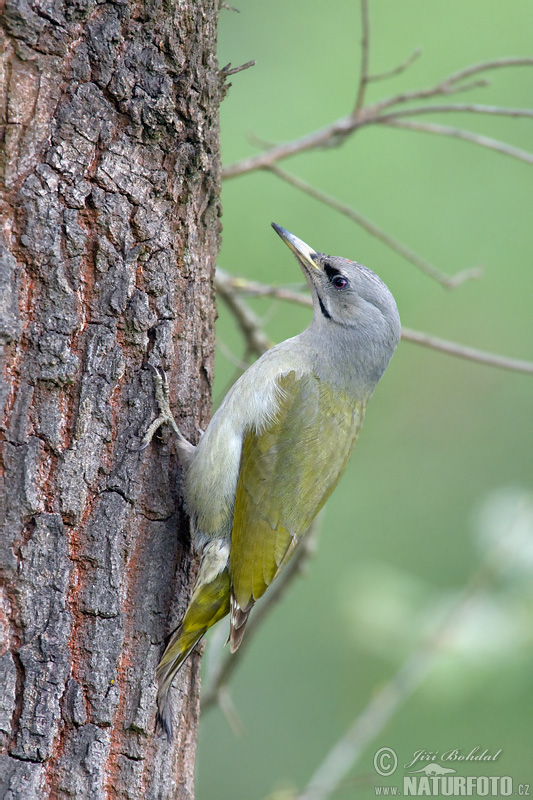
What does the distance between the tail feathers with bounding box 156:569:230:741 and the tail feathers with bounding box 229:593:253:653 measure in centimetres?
4

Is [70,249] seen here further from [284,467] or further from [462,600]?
[462,600]

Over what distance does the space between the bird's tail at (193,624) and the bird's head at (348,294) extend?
121cm

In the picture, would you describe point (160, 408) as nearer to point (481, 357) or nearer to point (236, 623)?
point (236, 623)

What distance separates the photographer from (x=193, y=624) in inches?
100

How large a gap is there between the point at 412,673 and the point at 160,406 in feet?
4.94

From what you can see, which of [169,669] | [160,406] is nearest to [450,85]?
[160,406]

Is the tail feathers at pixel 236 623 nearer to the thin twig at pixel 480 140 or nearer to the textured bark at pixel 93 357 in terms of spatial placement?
the textured bark at pixel 93 357

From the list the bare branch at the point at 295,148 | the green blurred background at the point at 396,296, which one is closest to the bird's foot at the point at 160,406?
the bare branch at the point at 295,148

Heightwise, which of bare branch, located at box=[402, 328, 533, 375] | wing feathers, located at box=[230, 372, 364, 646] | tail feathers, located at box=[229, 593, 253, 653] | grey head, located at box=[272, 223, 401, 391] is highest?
grey head, located at box=[272, 223, 401, 391]

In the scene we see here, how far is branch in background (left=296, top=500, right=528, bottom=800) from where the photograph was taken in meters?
3.03

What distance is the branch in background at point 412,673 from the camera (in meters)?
3.03

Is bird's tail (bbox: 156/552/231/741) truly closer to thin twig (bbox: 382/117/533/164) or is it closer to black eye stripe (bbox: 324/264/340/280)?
black eye stripe (bbox: 324/264/340/280)

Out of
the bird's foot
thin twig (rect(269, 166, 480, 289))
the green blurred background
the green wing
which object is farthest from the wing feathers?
the green blurred background

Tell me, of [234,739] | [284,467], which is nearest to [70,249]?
[284,467]
